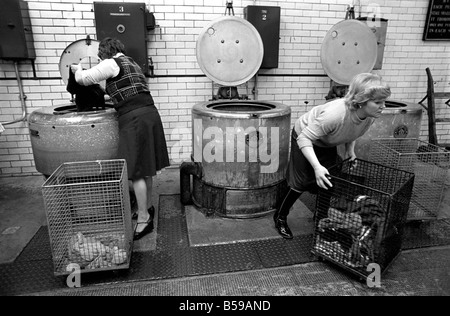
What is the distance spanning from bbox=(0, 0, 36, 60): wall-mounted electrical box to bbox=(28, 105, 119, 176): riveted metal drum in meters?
1.42

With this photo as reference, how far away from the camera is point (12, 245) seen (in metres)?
2.74

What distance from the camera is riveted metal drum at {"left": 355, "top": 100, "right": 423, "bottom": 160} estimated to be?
3.38 m

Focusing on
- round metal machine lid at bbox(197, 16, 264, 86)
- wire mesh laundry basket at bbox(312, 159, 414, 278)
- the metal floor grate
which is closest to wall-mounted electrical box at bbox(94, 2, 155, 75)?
round metal machine lid at bbox(197, 16, 264, 86)

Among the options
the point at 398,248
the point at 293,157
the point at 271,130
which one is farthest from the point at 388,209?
the point at 271,130

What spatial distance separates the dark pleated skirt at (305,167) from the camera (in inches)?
103

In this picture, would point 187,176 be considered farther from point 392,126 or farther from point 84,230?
point 392,126

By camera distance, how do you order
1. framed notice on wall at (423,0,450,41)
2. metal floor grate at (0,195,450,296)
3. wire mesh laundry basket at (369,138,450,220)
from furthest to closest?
1. framed notice on wall at (423,0,450,41)
2. wire mesh laundry basket at (369,138,450,220)
3. metal floor grate at (0,195,450,296)

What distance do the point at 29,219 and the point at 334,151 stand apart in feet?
9.76

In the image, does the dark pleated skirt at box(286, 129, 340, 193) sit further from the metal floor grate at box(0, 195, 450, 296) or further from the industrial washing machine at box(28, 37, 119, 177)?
the industrial washing machine at box(28, 37, 119, 177)

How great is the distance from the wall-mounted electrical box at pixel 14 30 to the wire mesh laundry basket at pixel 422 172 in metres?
4.04

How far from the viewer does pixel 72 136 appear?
2738 millimetres

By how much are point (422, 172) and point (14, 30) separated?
4688 millimetres

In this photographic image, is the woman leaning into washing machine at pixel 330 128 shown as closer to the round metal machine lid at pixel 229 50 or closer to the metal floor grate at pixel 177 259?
the metal floor grate at pixel 177 259

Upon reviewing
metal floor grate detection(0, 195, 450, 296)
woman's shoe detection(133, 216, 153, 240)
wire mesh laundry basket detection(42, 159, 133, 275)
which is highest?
wire mesh laundry basket detection(42, 159, 133, 275)
